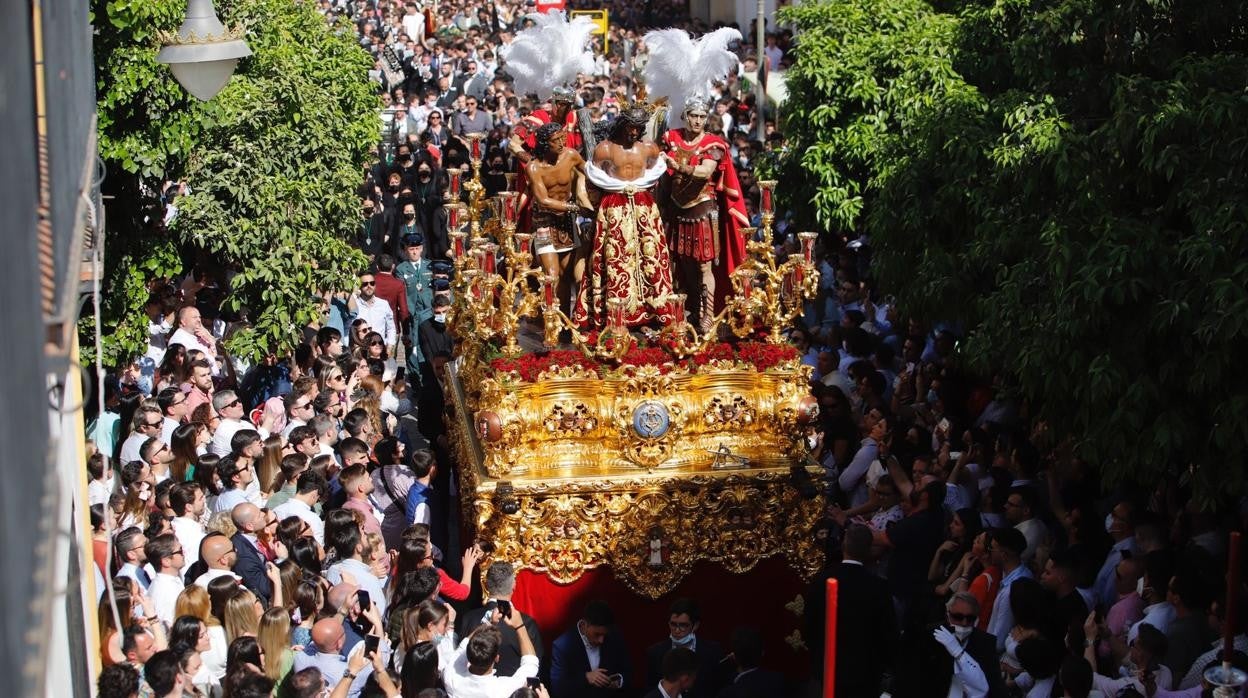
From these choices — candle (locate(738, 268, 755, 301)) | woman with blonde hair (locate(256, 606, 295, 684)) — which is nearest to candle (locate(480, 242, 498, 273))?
candle (locate(738, 268, 755, 301))

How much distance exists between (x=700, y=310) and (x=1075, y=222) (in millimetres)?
3220

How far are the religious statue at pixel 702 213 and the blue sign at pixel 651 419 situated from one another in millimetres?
1122

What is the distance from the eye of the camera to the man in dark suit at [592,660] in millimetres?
10422

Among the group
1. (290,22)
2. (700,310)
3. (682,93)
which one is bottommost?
(700,310)

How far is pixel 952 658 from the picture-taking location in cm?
974

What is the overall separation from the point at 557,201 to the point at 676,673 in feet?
16.5

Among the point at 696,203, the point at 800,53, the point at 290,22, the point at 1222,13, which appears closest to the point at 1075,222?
the point at 1222,13

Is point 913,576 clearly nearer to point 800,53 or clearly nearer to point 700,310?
point 700,310

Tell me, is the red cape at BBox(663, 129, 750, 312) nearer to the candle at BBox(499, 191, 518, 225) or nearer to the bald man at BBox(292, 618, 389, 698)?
the candle at BBox(499, 191, 518, 225)

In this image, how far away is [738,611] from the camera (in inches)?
485

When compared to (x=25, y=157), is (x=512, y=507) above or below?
below

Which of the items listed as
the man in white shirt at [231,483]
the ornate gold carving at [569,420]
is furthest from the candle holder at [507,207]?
the man in white shirt at [231,483]

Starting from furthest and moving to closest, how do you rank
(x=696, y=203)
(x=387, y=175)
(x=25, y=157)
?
(x=387, y=175) → (x=696, y=203) → (x=25, y=157)

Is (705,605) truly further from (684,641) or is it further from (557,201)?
(557,201)
